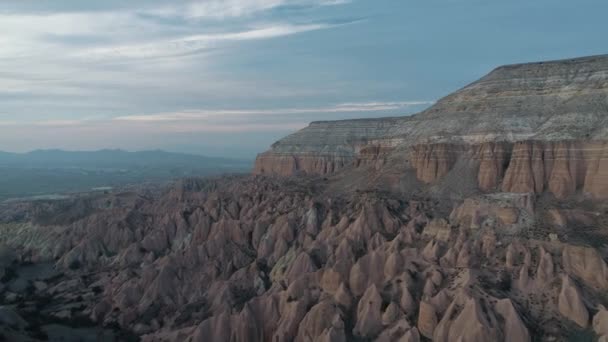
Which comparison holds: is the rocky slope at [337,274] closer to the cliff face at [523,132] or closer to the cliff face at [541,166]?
the cliff face at [541,166]

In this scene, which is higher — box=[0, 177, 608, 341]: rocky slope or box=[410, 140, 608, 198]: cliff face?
box=[410, 140, 608, 198]: cliff face

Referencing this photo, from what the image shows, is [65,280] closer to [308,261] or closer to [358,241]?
[308,261]

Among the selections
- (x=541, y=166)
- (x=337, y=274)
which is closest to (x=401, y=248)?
(x=337, y=274)

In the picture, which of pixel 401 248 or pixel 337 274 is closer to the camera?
pixel 337 274

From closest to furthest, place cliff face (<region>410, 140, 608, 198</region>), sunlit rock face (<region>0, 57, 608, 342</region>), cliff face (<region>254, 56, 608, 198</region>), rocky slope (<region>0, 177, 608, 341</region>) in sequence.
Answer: rocky slope (<region>0, 177, 608, 341</region>) → sunlit rock face (<region>0, 57, 608, 342</region>) → cliff face (<region>410, 140, 608, 198</region>) → cliff face (<region>254, 56, 608, 198</region>)

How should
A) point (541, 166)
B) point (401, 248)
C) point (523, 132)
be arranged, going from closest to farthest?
point (401, 248) < point (541, 166) < point (523, 132)

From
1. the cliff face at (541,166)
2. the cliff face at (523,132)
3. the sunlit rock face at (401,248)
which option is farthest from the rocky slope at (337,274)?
the cliff face at (523,132)

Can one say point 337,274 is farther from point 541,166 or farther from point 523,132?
point 523,132

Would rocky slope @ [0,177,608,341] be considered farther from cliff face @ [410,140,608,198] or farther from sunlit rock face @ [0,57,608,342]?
cliff face @ [410,140,608,198]

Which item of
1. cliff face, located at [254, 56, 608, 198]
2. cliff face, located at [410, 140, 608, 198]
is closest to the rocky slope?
cliff face, located at [410, 140, 608, 198]
